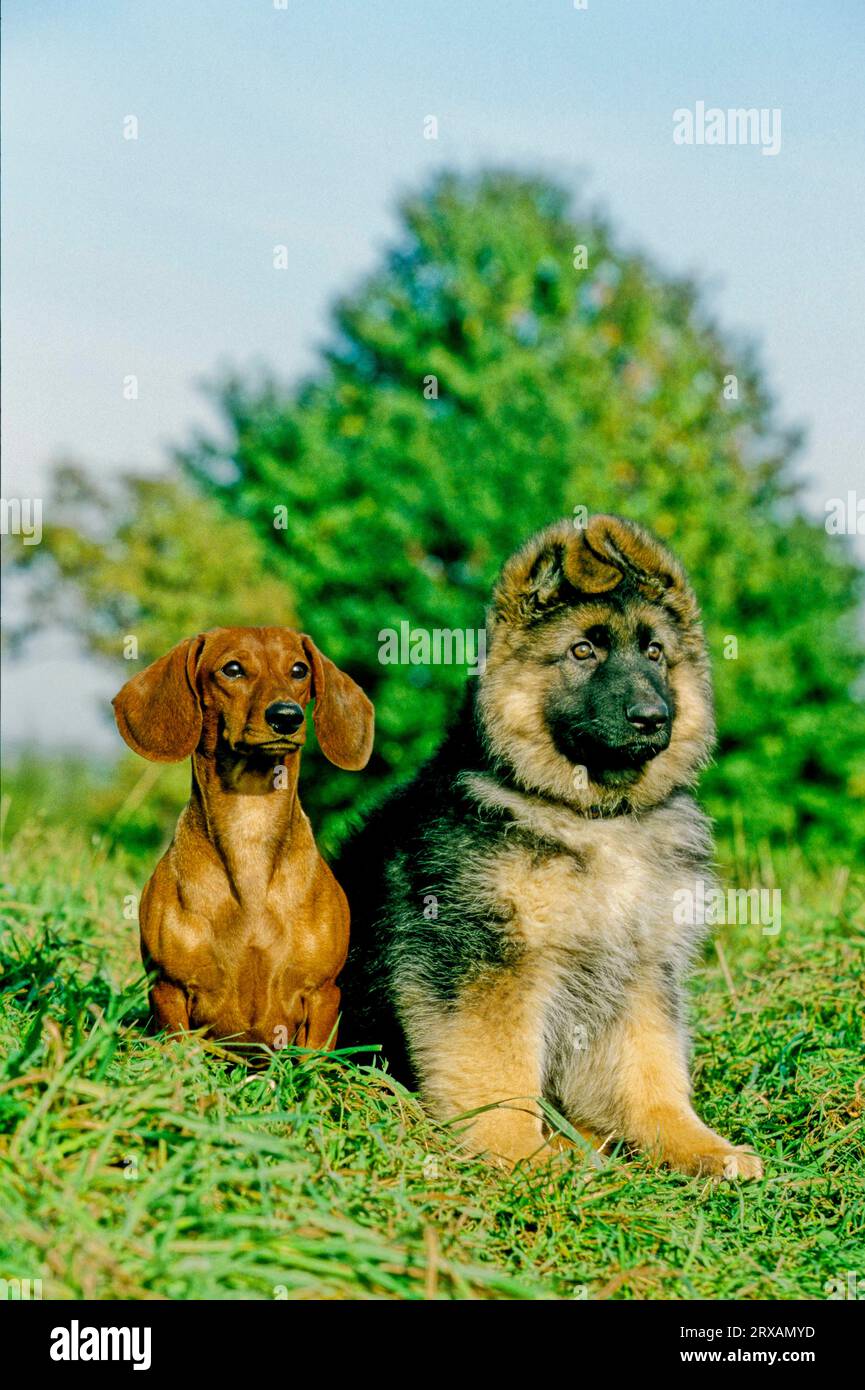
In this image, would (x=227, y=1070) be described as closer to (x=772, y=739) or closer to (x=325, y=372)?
(x=772, y=739)

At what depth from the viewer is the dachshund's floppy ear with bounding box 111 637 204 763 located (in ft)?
14.9

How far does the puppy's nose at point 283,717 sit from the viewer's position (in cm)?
435

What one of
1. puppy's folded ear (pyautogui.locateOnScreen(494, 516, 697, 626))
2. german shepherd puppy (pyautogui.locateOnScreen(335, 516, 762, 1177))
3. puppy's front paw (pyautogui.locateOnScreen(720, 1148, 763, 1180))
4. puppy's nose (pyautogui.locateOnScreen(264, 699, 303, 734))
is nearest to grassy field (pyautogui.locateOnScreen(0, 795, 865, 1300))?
puppy's front paw (pyautogui.locateOnScreen(720, 1148, 763, 1180))

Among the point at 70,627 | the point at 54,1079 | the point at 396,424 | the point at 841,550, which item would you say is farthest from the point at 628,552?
the point at 841,550

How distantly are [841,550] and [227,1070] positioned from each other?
20364 millimetres

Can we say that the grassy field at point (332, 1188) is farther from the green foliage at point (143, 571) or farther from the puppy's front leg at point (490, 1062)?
the green foliage at point (143, 571)

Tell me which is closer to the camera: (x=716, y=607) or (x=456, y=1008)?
(x=456, y=1008)

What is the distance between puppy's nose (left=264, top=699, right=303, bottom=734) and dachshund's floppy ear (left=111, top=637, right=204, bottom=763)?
0.36 metres

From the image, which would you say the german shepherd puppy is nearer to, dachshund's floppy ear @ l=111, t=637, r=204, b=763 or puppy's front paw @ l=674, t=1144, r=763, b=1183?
puppy's front paw @ l=674, t=1144, r=763, b=1183

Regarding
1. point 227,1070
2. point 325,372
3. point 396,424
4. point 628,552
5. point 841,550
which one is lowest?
point 227,1070

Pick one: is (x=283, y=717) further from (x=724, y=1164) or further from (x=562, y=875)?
(x=724, y=1164)

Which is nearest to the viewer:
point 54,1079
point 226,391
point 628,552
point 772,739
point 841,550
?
point 54,1079

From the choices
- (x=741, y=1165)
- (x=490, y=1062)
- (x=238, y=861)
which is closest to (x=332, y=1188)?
(x=490, y=1062)

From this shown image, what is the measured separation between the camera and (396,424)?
21.5 meters
